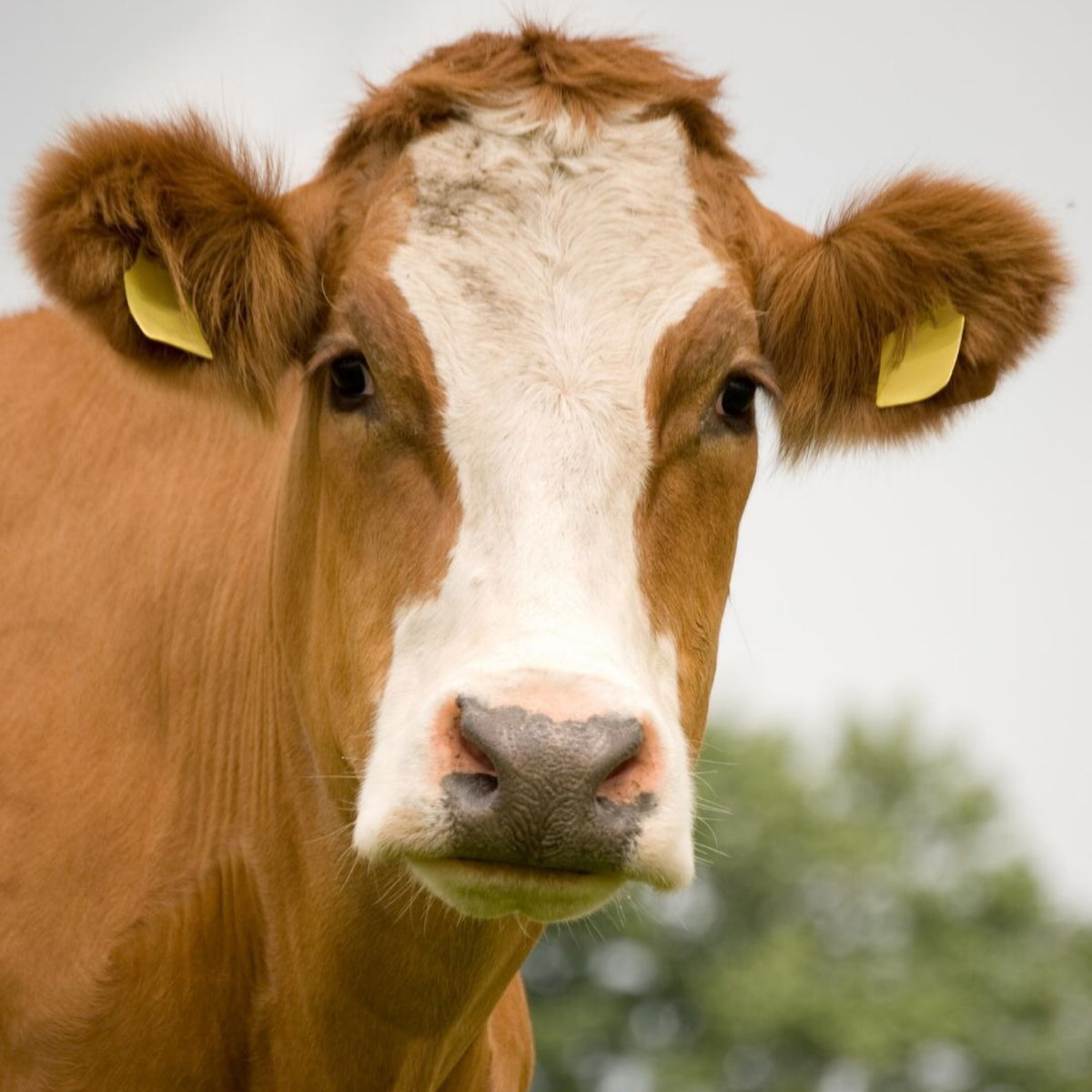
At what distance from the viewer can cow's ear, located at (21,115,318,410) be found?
496cm

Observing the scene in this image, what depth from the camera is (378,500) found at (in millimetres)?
4836

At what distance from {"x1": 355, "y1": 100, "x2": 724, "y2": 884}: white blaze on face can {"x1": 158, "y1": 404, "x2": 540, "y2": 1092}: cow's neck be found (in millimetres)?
786

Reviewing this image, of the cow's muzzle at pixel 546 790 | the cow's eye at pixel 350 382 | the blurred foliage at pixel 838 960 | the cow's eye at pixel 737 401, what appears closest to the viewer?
the cow's muzzle at pixel 546 790

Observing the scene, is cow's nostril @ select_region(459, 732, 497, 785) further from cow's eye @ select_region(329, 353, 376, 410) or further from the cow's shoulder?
the cow's shoulder

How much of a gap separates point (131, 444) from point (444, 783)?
233 centimetres

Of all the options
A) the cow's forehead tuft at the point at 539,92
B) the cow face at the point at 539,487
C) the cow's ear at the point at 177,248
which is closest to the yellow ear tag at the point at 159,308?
the cow's ear at the point at 177,248

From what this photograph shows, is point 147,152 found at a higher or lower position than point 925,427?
higher

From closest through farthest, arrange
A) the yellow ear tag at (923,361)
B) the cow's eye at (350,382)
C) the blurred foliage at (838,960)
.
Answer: the cow's eye at (350,382) → the yellow ear tag at (923,361) → the blurred foliage at (838,960)

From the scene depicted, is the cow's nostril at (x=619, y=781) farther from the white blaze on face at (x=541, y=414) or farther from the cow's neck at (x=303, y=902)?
the cow's neck at (x=303, y=902)

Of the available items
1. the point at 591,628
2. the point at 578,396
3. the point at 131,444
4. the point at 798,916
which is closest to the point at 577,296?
the point at 578,396

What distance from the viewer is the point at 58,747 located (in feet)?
17.7

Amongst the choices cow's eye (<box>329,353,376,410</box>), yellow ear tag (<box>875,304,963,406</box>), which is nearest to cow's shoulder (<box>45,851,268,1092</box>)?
cow's eye (<box>329,353,376,410</box>)

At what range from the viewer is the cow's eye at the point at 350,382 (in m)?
4.90

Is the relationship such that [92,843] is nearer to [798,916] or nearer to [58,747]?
[58,747]
